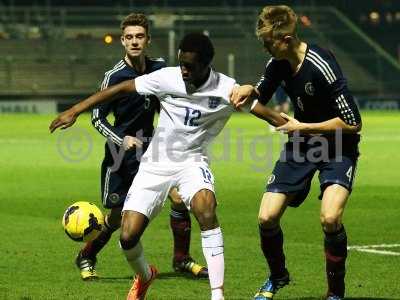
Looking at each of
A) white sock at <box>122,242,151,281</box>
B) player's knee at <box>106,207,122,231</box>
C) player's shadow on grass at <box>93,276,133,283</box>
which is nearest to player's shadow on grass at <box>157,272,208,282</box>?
player's shadow on grass at <box>93,276,133,283</box>

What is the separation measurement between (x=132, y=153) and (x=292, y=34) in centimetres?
222

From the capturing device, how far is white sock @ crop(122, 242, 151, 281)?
877 centimetres

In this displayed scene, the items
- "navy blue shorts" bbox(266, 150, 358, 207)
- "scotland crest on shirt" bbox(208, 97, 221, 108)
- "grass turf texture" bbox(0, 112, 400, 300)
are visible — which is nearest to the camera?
"scotland crest on shirt" bbox(208, 97, 221, 108)

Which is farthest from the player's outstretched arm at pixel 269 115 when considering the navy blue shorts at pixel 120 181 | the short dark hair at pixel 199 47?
the navy blue shorts at pixel 120 181

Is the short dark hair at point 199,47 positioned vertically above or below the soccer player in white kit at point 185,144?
above

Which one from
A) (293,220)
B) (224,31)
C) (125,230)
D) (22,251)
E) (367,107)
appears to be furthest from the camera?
(224,31)

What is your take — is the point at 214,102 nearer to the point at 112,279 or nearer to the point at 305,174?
the point at 305,174

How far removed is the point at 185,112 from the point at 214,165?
14.0m

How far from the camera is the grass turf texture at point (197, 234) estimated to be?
31.8 feet

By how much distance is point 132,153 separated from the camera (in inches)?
406

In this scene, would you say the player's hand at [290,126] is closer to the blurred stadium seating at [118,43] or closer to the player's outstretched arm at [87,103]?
the player's outstretched arm at [87,103]

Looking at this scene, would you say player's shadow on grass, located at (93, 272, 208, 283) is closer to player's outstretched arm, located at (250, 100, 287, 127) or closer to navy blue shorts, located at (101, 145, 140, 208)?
navy blue shorts, located at (101, 145, 140, 208)

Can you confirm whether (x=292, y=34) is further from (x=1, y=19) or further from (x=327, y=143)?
(x=1, y=19)

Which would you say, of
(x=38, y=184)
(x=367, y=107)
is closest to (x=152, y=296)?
(x=38, y=184)
